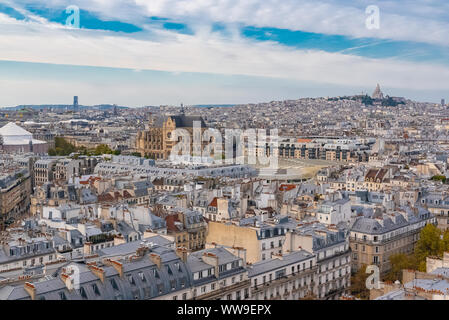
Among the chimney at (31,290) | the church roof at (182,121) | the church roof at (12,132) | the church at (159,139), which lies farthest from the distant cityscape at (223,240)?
the church roof at (12,132)

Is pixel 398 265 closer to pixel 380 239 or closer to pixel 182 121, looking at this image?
pixel 380 239

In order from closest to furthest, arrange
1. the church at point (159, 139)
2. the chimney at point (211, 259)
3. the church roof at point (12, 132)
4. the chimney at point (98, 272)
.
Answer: the chimney at point (98, 272) < the chimney at point (211, 259) < the church at point (159, 139) < the church roof at point (12, 132)

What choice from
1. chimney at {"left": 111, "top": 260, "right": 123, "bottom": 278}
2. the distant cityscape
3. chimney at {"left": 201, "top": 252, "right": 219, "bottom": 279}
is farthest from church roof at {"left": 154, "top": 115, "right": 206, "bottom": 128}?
chimney at {"left": 111, "top": 260, "right": 123, "bottom": 278}

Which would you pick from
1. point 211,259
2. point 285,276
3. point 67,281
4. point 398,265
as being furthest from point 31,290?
point 398,265

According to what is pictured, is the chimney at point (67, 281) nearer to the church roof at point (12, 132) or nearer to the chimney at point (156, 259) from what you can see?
the chimney at point (156, 259)

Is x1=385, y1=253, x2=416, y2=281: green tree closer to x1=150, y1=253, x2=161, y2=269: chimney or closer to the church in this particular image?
x1=150, y1=253, x2=161, y2=269: chimney

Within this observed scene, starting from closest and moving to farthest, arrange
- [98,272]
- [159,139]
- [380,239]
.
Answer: [98,272] → [380,239] → [159,139]

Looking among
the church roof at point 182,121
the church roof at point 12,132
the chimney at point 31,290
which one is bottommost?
the chimney at point 31,290
